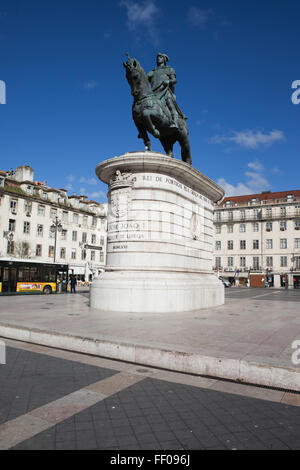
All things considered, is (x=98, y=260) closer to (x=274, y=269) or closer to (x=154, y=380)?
(x=274, y=269)

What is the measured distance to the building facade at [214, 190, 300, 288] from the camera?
213 feet

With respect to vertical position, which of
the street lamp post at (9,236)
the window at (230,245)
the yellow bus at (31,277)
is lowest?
the yellow bus at (31,277)

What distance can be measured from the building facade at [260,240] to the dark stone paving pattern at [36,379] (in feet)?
199

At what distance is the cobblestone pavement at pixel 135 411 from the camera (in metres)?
3.40

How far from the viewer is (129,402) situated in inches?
175

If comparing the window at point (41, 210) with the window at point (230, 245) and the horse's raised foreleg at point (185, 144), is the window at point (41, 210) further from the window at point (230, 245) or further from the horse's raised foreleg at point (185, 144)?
the horse's raised foreleg at point (185, 144)

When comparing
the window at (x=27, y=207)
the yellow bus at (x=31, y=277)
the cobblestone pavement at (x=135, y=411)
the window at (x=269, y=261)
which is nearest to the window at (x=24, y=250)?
the window at (x=27, y=207)

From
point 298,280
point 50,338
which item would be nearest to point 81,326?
point 50,338

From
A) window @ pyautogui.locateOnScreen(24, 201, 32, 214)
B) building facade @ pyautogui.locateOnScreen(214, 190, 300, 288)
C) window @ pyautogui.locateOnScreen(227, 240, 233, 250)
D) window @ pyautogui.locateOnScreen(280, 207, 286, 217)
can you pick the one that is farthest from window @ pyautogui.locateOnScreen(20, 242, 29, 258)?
window @ pyautogui.locateOnScreen(280, 207, 286, 217)

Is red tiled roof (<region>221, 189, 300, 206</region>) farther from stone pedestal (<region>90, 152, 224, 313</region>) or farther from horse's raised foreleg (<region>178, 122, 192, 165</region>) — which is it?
stone pedestal (<region>90, 152, 224, 313</region>)

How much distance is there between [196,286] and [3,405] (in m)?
10.6

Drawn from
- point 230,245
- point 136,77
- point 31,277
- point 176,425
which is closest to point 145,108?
point 136,77

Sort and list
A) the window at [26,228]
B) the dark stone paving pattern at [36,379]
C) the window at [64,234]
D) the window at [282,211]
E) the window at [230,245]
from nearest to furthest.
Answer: the dark stone paving pattern at [36,379], the window at [26,228], the window at [64,234], the window at [282,211], the window at [230,245]

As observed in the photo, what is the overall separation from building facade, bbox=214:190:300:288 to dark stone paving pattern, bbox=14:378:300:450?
6162cm
